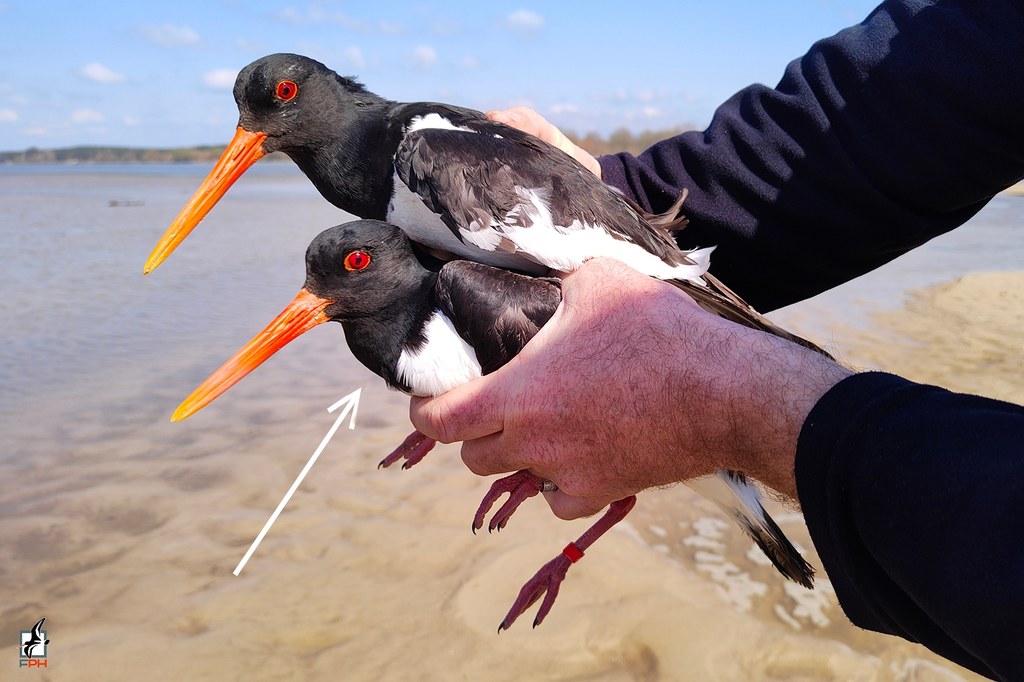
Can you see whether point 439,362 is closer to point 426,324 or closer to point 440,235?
point 426,324

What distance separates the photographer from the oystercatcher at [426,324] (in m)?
2.33

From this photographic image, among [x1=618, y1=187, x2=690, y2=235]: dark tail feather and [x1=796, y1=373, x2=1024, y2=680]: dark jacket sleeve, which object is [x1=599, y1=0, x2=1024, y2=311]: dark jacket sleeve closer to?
[x1=618, y1=187, x2=690, y2=235]: dark tail feather

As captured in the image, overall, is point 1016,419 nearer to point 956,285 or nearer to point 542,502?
point 542,502

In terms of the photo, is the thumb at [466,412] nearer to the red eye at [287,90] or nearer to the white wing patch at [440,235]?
the white wing patch at [440,235]

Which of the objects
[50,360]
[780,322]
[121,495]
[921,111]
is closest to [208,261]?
[50,360]

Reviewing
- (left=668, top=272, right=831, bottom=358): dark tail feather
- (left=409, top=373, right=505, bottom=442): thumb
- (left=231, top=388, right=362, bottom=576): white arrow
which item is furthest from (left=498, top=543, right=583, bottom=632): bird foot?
(left=231, top=388, right=362, bottom=576): white arrow

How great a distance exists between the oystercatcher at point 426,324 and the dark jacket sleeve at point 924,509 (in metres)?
1.09

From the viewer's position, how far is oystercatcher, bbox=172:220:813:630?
91.6 inches

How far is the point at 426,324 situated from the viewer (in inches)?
99.0

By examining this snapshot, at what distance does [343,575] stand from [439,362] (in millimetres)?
1893

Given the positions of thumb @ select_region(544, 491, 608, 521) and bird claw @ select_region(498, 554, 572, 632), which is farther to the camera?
bird claw @ select_region(498, 554, 572, 632)

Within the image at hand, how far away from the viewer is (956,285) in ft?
35.6

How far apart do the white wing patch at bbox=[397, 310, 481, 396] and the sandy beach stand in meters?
1.49

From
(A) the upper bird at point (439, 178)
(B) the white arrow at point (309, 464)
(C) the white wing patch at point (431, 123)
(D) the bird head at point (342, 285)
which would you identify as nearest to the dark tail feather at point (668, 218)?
(A) the upper bird at point (439, 178)
